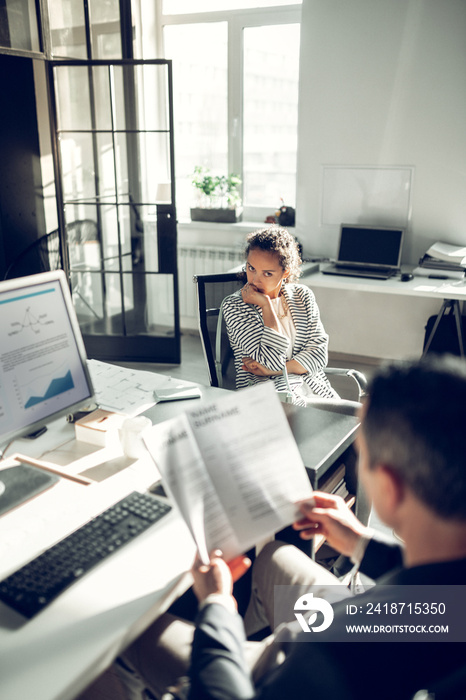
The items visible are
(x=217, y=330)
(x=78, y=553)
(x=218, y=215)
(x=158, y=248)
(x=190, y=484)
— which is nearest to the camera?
(x=190, y=484)

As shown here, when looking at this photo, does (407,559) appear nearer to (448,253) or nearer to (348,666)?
(348,666)

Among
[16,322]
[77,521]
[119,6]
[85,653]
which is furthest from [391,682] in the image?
[119,6]

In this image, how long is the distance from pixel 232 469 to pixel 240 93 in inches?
158

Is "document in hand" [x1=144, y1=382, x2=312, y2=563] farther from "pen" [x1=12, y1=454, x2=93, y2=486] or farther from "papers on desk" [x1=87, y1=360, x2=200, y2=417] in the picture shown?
"papers on desk" [x1=87, y1=360, x2=200, y2=417]

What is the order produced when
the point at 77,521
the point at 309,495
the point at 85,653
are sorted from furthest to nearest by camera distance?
the point at 77,521 → the point at 309,495 → the point at 85,653

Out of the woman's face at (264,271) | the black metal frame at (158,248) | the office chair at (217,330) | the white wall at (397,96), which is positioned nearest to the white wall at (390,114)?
the white wall at (397,96)

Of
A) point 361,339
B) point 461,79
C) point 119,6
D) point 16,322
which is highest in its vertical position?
point 119,6

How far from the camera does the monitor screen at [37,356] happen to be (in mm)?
1294

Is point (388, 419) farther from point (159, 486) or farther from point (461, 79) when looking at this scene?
point (461, 79)

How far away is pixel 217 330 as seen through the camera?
2.29 meters

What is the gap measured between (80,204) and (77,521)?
3206mm

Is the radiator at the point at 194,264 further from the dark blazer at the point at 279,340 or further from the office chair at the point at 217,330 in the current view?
the dark blazer at the point at 279,340

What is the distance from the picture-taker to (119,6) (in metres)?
4.03

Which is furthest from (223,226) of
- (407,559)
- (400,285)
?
(407,559)
